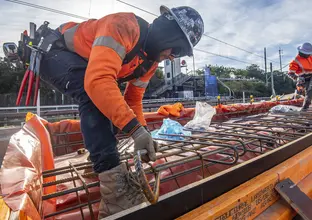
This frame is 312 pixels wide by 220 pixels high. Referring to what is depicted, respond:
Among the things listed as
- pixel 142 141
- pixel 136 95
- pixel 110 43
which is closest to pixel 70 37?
pixel 110 43

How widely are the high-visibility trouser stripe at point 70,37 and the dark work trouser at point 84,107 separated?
5 cm

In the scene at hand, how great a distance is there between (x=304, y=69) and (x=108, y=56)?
577cm

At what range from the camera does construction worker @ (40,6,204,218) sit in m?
1.24

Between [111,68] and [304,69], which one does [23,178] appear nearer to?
[111,68]

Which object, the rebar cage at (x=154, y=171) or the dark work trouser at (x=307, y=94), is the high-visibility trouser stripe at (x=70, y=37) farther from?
the dark work trouser at (x=307, y=94)

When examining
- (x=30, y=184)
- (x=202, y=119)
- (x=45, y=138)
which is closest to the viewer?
(x=30, y=184)

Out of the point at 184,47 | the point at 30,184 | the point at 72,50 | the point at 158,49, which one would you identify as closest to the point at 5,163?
the point at 30,184

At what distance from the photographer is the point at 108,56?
4.10 feet

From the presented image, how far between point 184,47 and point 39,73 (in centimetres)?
105

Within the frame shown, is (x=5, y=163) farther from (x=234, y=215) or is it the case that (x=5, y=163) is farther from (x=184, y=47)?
(x=184, y=47)

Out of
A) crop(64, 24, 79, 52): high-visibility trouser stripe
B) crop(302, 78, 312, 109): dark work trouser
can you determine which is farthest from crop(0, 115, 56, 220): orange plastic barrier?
crop(302, 78, 312, 109): dark work trouser

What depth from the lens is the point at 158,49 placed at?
1.64 m

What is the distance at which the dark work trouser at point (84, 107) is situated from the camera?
1396mm

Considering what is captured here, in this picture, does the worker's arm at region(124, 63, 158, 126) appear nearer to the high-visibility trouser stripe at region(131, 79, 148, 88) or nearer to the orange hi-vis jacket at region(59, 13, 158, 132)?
the high-visibility trouser stripe at region(131, 79, 148, 88)
